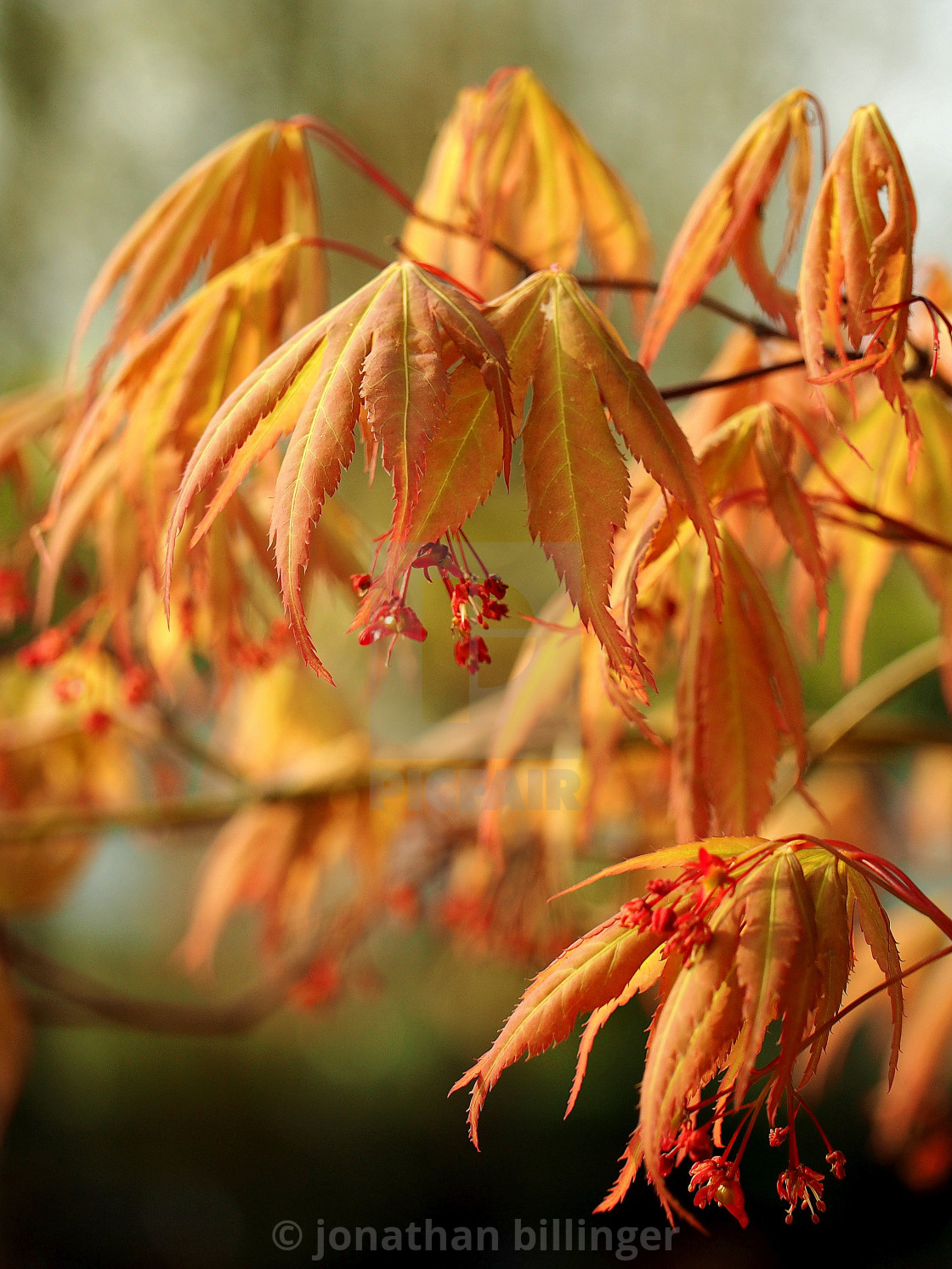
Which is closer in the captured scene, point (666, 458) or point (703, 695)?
point (666, 458)

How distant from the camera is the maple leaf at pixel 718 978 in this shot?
1.01 feet

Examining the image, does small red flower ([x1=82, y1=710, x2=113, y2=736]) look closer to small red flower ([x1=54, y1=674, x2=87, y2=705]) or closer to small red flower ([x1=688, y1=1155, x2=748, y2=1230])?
small red flower ([x1=54, y1=674, x2=87, y2=705])

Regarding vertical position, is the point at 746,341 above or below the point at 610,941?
above

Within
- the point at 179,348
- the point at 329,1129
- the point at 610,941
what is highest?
the point at 179,348

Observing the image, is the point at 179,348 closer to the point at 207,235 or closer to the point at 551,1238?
the point at 207,235

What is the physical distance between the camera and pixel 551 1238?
224cm

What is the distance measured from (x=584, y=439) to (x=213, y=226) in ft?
1.20

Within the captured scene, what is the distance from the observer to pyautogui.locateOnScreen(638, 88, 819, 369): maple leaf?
490 mm

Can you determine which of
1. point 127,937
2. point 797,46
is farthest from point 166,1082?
point 797,46

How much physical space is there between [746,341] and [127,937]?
2.88m

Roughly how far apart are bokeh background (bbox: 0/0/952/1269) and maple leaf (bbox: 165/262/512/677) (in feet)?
3.81

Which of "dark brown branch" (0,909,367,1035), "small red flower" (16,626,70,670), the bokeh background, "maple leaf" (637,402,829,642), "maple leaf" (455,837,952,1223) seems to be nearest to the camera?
"maple leaf" (455,837,952,1223)

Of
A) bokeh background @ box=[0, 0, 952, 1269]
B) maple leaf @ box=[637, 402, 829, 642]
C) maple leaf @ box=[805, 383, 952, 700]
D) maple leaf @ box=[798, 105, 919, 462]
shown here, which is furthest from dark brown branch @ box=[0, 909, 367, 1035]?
maple leaf @ box=[798, 105, 919, 462]

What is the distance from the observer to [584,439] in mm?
337
